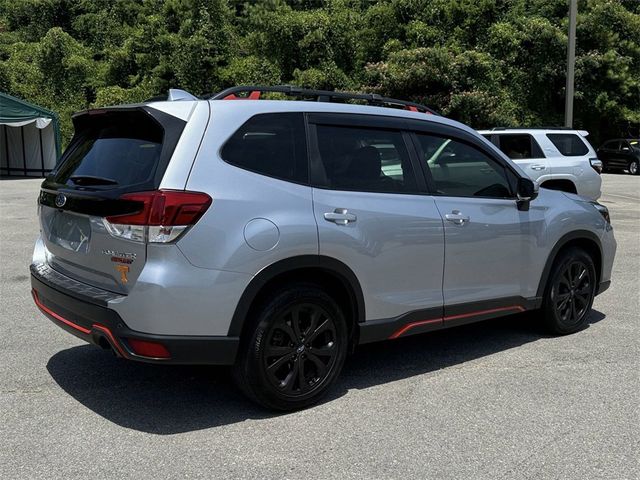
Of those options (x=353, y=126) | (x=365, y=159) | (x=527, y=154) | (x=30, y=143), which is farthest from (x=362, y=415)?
(x=30, y=143)

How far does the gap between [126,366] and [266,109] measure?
2.13m

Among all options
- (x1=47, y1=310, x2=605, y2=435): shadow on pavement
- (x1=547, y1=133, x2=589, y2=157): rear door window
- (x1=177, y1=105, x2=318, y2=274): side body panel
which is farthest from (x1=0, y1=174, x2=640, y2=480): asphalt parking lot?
(x1=547, y1=133, x2=589, y2=157): rear door window

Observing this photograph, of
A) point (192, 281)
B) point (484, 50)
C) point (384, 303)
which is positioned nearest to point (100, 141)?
point (192, 281)

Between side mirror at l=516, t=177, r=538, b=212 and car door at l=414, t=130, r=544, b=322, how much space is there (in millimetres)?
40

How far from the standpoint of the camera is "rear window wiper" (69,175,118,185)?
144 inches

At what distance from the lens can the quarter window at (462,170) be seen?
4.51 meters

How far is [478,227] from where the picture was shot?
4.55 meters

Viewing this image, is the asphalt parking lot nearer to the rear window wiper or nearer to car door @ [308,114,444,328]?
car door @ [308,114,444,328]

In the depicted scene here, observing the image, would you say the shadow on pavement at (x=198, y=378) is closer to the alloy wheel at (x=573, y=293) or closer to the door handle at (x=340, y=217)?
the alloy wheel at (x=573, y=293)

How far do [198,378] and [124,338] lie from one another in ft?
3.71

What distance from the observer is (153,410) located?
387 centimetres

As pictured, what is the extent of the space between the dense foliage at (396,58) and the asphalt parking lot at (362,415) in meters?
22.6

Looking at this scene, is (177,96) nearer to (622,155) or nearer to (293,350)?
(293,350)

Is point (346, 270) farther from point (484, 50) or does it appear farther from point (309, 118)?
point (484, 50)
